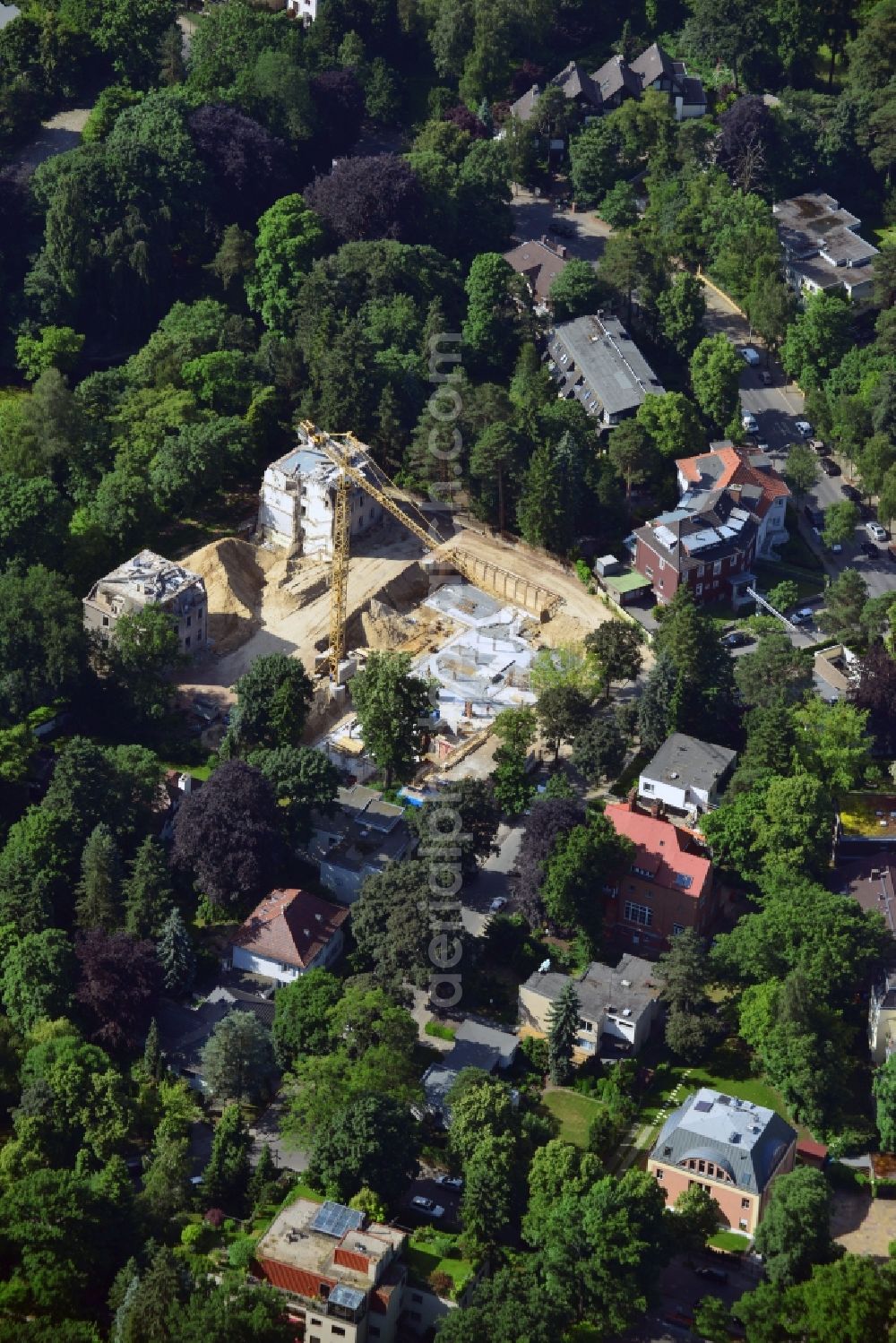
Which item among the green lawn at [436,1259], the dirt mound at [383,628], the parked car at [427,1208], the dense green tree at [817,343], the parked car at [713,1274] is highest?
the dense green tree at [817,343]

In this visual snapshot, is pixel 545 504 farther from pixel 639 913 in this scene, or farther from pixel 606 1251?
pixel 606 1251

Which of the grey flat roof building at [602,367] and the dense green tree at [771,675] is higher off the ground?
the grey flat roof building at [602,367]

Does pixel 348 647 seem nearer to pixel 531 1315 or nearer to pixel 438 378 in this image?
pixel 438 378

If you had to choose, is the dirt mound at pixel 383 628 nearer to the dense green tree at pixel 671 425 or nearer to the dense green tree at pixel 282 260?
the dense green tree at pixel 671 425

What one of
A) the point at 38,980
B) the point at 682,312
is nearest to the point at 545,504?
the point at 682,312

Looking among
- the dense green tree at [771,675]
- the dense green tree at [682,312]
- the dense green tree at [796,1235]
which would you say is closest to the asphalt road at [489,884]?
the dense green tree at [771,675]

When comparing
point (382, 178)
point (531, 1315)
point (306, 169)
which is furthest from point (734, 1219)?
point (306, 169)

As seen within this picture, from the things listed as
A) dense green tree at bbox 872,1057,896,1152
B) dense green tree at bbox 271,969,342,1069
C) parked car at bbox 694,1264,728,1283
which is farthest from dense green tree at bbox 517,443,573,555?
parked car at bbox 694,1264,728,1283
